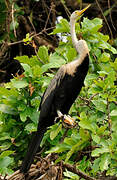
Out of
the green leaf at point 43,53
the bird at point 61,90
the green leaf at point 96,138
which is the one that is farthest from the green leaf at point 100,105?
the green leaf at point 43,53

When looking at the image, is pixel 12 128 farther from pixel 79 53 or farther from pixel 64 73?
pixel 79 53

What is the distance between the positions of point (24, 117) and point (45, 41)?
231 centimetres

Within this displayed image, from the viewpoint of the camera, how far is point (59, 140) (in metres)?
2.84

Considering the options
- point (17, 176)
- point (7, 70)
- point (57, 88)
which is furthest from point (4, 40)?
point (17, 176)

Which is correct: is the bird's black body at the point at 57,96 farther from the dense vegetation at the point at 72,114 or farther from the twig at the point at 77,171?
the twig at the point at 77,171

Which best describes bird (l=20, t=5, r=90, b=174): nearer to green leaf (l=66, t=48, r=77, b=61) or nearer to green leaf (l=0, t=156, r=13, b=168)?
green leaf (l=66, t=48, r=77, b=61)

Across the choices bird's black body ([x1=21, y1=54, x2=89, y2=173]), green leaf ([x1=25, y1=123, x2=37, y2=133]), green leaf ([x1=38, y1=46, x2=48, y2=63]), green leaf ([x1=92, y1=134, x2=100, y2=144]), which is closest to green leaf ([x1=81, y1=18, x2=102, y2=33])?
bird's black body ([x1=21, y1=54, x2=89, y2=173])

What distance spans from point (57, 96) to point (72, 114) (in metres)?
0.25

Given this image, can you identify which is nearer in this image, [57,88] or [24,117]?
[24,117]

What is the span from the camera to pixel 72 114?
311 cm

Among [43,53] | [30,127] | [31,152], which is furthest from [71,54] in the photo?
[31,152]

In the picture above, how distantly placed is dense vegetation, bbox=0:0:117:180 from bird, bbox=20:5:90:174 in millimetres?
58

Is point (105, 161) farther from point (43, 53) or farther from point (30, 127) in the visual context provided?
point (43, 53)

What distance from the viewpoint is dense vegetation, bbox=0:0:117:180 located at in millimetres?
2340
